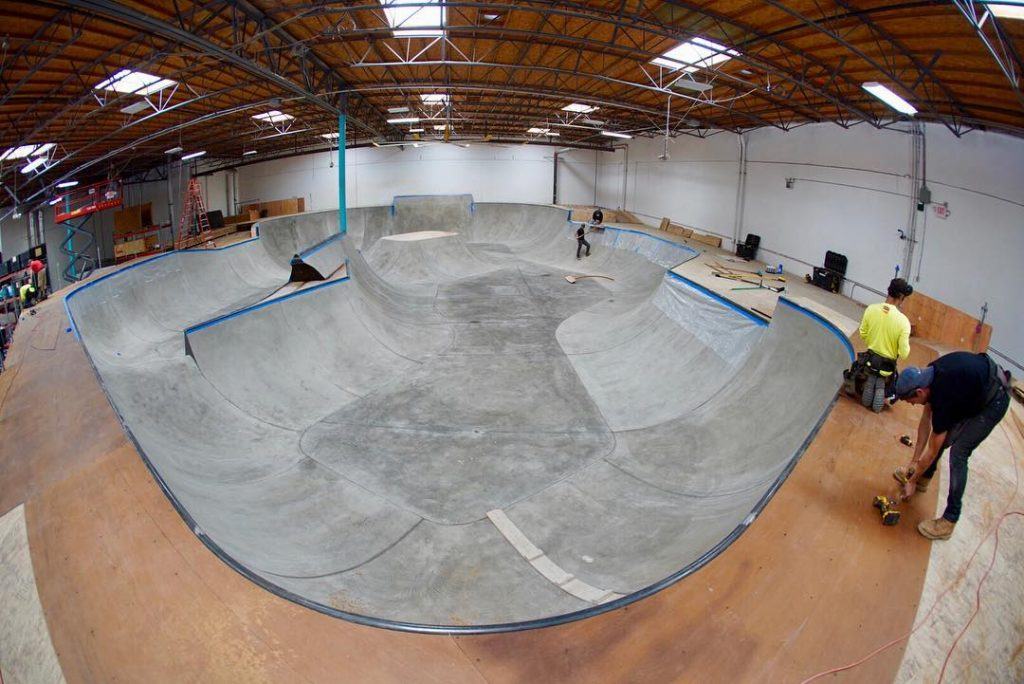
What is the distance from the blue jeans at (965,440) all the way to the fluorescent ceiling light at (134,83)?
46.0 feet

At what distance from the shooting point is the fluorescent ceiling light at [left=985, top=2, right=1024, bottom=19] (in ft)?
16.1

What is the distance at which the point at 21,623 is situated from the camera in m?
2.50

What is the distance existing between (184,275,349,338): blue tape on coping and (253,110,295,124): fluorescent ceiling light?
1163cm

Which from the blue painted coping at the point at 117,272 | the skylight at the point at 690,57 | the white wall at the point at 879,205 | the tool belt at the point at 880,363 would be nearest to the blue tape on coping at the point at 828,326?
the tool belt at the point at 880,363

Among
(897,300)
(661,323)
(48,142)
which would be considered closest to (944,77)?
(661,323)

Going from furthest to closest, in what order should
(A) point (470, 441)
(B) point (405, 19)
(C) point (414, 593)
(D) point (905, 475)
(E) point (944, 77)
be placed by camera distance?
1. (B) point (405, 19)
2. (E) point (944, 77)
3. (A) point (470, 441)
4. (C) point (414, 593)
5. (D) point (905, 475)

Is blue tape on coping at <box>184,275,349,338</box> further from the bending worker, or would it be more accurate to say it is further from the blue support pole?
the blue support pole

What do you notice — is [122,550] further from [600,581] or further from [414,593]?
[600,581]

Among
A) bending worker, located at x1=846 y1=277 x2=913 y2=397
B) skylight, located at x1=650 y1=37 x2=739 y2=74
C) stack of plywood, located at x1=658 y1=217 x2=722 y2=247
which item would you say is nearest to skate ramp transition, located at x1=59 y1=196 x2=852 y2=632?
bending worker, located at x1=846 y1=277 x2=913 y2=397

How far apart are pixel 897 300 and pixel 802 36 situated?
689 centimetres

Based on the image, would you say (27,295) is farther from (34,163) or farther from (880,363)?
(880,363)

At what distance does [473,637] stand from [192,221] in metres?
25.0

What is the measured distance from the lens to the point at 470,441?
7117 mm

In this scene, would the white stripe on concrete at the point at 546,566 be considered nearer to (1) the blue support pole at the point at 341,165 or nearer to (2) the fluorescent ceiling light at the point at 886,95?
(2) the fluorescent ceiling light at the point at 886,95
